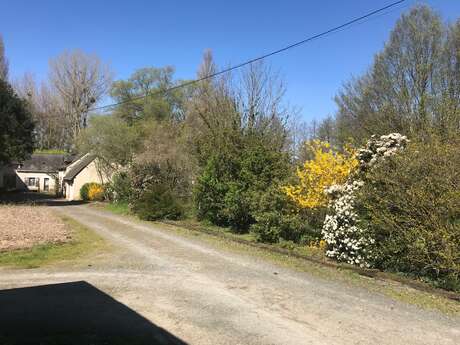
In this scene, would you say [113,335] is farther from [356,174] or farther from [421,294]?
[356,174]

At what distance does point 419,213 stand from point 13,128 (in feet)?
92.0

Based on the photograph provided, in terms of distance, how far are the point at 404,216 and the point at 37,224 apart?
14347mm

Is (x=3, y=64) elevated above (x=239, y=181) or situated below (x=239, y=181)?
above

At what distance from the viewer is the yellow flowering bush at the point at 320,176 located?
11945 mm

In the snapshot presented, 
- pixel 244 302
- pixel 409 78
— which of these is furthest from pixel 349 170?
pixel 409 78

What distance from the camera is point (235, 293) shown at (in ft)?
23.6

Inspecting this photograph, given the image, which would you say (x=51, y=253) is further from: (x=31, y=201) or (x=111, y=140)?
(x=31, y=201)

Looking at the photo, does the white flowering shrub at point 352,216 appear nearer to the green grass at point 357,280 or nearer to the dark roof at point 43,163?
the green grass at point 357,280

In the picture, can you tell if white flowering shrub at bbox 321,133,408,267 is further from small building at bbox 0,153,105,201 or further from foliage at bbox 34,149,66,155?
foliage at bbox 34,149,66,155

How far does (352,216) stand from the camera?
9.95 meters

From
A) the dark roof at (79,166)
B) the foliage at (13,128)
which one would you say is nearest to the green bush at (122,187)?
the foliage at (13,128)

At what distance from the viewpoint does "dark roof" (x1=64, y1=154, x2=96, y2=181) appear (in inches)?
1650

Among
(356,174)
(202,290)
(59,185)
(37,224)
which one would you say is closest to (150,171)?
(37,224)

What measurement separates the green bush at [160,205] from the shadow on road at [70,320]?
1291cm
